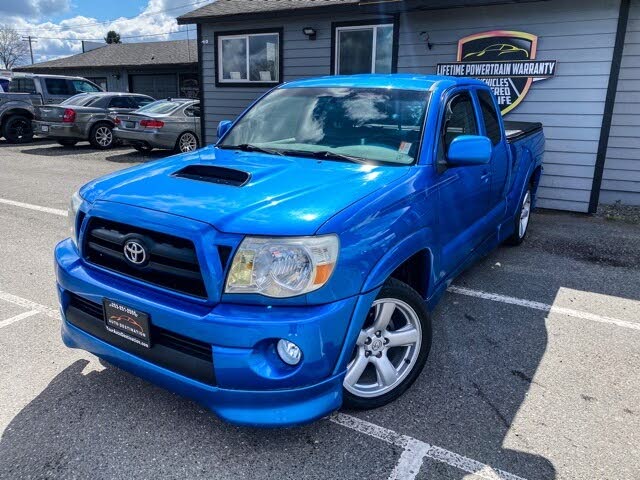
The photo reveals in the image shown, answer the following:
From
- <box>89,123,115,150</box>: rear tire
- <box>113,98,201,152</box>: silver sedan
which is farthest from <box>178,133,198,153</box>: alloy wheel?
<box>89,123,115,150</box>: rear tire

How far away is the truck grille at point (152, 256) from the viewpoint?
90.3 inches

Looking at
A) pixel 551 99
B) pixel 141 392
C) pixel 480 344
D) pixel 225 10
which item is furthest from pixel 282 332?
pixel 225 10

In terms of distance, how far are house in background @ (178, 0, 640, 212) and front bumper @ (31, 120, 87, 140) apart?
6.66 m

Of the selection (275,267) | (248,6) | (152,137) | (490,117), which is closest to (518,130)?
(490,117)

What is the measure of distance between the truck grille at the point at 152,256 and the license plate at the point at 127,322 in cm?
16

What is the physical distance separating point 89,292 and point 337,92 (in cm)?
217

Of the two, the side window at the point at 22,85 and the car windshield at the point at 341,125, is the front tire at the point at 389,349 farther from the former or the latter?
the side window at the point at 22,85

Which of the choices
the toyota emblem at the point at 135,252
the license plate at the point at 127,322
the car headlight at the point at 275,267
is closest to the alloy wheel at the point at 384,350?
the car headlight at the point at 275,267

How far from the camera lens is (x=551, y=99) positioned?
771cm

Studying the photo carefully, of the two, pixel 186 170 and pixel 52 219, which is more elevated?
pixel 186 170

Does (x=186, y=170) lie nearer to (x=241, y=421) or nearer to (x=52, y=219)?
(x=241, y=421)

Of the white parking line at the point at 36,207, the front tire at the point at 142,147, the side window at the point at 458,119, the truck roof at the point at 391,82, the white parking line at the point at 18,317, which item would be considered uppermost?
the truck roof at the point at 391,82

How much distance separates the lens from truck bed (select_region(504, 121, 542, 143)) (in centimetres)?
504

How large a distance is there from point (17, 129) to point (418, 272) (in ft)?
54.6
